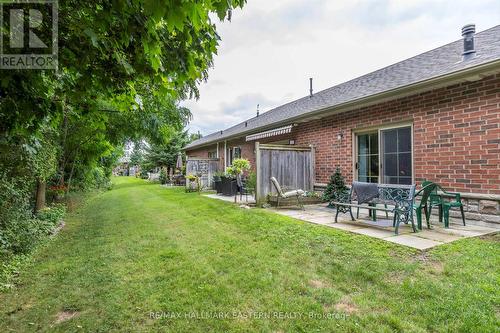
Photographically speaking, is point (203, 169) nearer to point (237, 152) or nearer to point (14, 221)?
point (237, 152)

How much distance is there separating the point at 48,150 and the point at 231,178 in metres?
6.32

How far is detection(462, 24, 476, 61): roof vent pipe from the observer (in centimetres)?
575

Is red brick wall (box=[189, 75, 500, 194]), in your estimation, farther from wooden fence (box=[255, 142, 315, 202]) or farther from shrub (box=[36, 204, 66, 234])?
shrub (box=[36, 204, 66, 234])

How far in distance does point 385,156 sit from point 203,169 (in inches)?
400

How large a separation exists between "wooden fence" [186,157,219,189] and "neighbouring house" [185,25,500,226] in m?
7.59

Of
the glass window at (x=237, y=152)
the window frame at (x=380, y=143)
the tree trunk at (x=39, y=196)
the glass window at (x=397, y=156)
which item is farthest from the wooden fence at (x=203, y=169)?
the glass window at (x=397, y=156)

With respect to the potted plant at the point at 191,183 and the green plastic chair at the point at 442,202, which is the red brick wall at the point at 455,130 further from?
the potted plant at the point at 191,183

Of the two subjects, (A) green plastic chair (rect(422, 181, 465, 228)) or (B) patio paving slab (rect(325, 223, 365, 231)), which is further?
(B) patio paving slab (rect(325, 223, 365, 231))

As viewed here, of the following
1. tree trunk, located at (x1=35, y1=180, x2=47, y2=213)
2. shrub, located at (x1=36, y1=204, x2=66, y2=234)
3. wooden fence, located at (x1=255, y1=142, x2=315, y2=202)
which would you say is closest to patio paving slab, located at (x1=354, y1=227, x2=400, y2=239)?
wooden fence, located at (x1=255, y1=142, x2=315, y2=202)

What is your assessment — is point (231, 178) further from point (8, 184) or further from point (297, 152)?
point (8, 184)

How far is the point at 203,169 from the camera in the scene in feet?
49.1

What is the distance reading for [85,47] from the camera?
2.55 meters

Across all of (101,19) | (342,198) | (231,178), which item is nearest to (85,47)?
(101,19)

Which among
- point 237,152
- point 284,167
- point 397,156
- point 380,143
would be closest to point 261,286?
point 397,156
